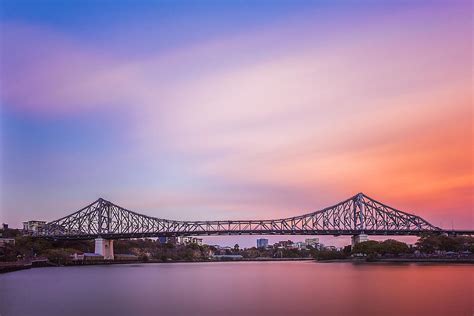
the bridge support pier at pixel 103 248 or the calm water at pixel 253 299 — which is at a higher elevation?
the calm water at pixel 253 299

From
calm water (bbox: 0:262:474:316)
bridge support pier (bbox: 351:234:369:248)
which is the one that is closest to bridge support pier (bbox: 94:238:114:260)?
bridge support pier (bbox: 351:234:369:248)

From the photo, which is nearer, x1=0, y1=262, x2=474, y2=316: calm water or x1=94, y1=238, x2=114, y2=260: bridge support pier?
x1=0, y1=262, x2=474, y2=316: calm water

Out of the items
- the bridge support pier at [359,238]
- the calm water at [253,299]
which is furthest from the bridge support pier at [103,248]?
the calm water at [253,299]

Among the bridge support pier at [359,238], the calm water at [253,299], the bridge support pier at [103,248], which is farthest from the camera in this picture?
the bridge support pier at [103,248]

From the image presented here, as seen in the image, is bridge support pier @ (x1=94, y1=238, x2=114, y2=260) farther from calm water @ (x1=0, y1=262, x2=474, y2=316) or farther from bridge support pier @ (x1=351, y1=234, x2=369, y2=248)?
calm water @ (x1=0, y1=262, x2=474, y2=316)

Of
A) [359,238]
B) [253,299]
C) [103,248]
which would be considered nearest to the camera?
[253,299]

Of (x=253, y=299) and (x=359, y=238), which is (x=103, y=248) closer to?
(x=359, y=238)

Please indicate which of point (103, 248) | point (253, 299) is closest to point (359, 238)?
point (103, 248)

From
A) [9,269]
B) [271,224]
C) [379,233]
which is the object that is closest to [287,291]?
[9,269]

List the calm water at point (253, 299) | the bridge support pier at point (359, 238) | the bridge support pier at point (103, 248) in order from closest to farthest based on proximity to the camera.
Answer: the calm water at point (253, 299) → the bridge support pier at point (359, 238) → the bridge support pier at point (103, 248)

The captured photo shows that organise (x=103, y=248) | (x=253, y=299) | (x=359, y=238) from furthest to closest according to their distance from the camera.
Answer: (x=103, y=248)
(x=359, y=238)
(x=253, y=299)

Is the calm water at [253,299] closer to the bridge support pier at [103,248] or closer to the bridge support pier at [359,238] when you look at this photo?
the bridge support pier at [359,238]

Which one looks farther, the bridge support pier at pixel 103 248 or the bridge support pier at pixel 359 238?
the bridge support pier at pixel 103 248

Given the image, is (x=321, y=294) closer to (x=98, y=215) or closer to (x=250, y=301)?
(x=250, y=301)
